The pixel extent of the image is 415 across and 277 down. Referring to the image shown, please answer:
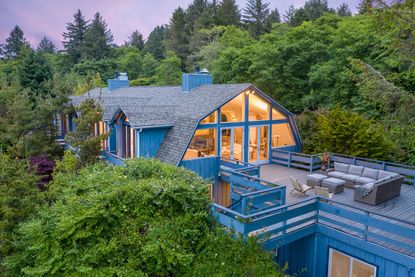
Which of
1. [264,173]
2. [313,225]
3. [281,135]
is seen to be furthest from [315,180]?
[281,135]

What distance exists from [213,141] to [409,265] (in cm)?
838

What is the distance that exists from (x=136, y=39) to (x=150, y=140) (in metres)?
71.5

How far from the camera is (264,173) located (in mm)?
13961

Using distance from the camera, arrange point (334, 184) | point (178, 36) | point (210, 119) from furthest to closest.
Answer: point (178, 36) → point (210, 119) → point (334, 184)

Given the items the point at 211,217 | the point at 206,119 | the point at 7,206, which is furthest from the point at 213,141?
the point at 7,206

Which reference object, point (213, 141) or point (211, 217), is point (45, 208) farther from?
point (213, 141)

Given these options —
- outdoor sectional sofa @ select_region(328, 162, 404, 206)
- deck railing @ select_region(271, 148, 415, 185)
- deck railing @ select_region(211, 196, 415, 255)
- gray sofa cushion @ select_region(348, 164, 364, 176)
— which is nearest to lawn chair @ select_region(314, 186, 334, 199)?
outdoor sectional sofa @ select_region(328, 162, 404, 206)

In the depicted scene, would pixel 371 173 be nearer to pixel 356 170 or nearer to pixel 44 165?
pixel 356 170

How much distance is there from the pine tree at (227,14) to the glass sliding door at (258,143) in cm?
3910

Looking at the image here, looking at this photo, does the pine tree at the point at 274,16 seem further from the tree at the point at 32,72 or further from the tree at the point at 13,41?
the tree at the point at 13,41

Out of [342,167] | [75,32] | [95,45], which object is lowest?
[342,167]

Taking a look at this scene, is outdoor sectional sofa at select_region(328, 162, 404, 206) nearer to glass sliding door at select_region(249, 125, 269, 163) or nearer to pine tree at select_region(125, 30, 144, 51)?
glass sliding door at select_region(249, 125, 269, 163)

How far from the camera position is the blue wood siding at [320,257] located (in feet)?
24.6

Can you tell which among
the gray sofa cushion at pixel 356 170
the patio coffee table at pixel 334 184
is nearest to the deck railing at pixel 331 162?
the gray sofa cushion at pixel 356 170
